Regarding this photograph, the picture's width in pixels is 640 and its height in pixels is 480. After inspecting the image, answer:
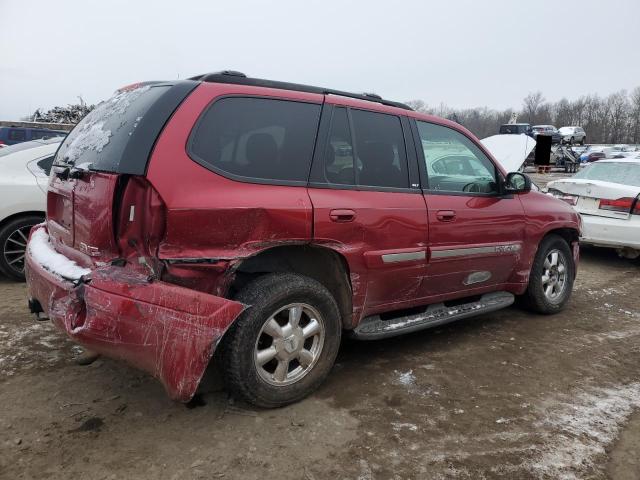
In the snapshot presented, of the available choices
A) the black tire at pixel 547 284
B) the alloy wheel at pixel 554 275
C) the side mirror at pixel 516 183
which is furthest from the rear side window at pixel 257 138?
the alloy wheel at pixel 554 275

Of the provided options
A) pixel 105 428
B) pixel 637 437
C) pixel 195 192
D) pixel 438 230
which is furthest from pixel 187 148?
pixel 637 437

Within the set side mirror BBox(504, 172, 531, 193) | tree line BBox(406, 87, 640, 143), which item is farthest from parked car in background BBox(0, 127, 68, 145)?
tree line BBox(406, 87, 640, 143)

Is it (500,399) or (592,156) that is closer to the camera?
(500,399)

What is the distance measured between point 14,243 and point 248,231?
372 cm

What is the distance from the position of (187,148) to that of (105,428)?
1.54m

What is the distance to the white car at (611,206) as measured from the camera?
6.72 metres

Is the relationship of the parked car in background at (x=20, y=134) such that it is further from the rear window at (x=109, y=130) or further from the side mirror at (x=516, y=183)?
the side mirror at (x=516, y=183)

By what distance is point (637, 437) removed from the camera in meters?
2.81

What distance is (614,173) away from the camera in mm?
7641

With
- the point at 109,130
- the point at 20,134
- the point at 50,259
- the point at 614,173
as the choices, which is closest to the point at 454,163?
the point at 109,130

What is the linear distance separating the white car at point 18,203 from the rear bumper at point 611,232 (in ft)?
21.6

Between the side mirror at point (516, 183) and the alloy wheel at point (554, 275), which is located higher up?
the side mirror at point (516, 183)

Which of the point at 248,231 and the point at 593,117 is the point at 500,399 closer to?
the point at 248,231

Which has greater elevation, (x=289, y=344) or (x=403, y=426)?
(x=289, y=344)
